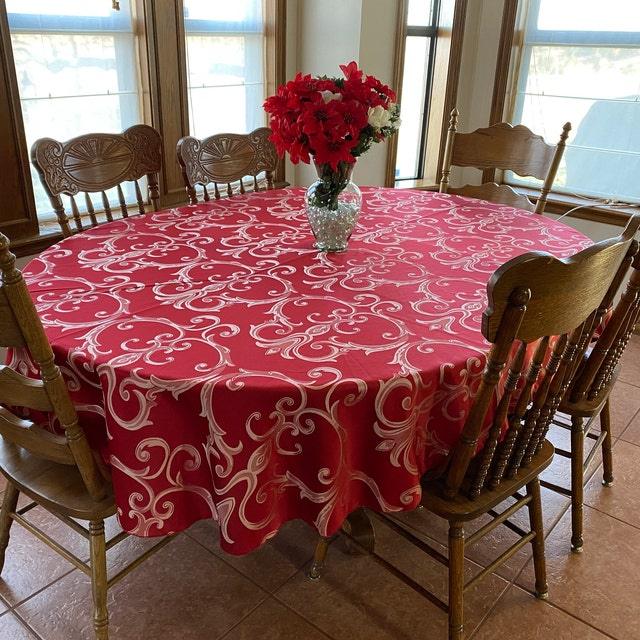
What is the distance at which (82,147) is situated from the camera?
2.06m

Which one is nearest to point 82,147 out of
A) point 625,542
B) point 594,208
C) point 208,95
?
point 208,95

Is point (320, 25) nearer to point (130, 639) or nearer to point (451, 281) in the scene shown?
point (451, 281)

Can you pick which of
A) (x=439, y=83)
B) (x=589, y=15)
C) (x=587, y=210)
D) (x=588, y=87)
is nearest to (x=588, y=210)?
(x=587, y=210)

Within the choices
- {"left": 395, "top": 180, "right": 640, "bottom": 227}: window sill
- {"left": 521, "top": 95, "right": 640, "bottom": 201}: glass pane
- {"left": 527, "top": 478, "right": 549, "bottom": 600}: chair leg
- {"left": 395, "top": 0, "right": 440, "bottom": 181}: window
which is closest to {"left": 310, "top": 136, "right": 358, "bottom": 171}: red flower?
{"left": 527, "top": 478, "right": 549, "bottom": 600}: chair leg

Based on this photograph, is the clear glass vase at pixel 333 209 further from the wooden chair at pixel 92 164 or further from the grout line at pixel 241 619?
the grout line at pixel 241 619

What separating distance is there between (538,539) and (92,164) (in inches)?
68.1

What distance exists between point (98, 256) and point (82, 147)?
55cm

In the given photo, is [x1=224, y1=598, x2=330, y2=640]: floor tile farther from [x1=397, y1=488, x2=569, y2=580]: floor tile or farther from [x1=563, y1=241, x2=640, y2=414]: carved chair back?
[x1=563, y1=241, x2=640, y2=414]: carved chair back

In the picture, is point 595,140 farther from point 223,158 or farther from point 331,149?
point 331,149

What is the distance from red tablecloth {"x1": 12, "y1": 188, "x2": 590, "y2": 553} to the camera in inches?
44.0

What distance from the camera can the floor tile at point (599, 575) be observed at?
161 cm

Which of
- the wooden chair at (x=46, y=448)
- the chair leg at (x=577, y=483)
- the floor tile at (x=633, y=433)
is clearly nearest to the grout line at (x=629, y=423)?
the floor tile at (x=633, y=433)

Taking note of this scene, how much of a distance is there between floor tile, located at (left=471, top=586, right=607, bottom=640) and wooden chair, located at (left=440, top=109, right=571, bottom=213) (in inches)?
55.1

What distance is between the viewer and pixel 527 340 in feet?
3.57
